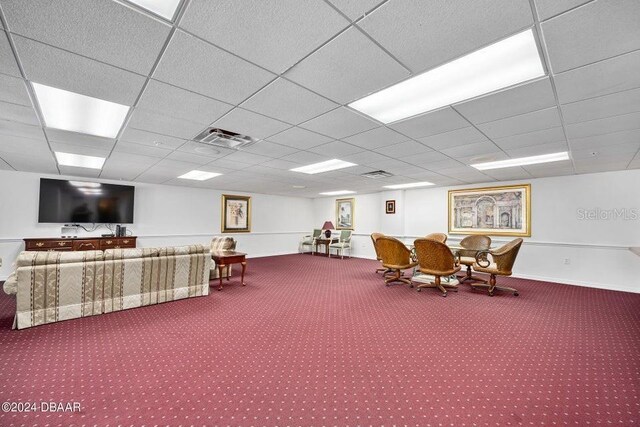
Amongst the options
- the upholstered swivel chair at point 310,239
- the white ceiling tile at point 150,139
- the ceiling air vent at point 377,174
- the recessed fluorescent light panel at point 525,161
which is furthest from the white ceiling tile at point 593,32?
the upholstered swivel chair at point 310,239

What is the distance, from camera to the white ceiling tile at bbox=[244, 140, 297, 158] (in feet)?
11.9

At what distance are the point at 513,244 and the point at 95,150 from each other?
282 inches

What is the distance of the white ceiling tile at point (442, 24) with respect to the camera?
1302mm

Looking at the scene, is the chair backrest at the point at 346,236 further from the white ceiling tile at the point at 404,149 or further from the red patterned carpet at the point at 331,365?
the white ceiling tile at the point at 404,149

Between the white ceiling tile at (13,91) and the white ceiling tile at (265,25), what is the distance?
5.42 ft

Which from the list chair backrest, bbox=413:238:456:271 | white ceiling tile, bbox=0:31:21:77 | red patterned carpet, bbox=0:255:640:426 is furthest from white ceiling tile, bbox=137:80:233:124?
chair backrest, bbox=413:238:456:271

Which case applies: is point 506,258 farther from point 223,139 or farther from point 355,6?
point 223,139

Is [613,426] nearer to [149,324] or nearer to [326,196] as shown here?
[149,324]

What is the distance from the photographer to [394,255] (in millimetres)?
5285

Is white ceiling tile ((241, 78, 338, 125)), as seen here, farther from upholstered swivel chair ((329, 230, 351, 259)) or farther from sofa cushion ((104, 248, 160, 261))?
upholstered swivel chair ((329, 230, 351, 259))

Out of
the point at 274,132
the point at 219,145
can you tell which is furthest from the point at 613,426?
the point at 219,145

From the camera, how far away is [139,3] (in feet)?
4.26

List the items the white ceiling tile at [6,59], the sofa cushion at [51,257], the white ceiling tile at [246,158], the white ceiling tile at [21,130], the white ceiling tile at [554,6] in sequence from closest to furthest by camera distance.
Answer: the white ceiling tile at [554,6] → the white ceiling tile at [6,59] → the white ceiling tile at [21,130] → the sofa cushion at [51,257] → the white ceiling tile at [246,158]

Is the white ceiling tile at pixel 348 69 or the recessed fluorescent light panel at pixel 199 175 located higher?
the white ceiling tile at pixel 348 69
